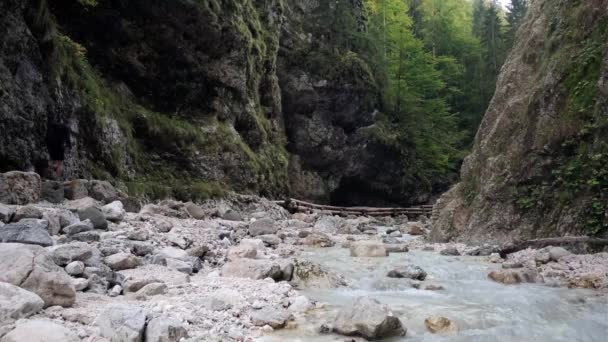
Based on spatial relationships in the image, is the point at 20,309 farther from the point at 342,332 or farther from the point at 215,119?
the point at 215,119

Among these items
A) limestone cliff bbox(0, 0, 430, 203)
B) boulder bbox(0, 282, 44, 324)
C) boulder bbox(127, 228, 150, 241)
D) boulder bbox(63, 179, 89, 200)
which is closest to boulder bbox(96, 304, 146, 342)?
boulder bbox(0, 282, 44, 324)

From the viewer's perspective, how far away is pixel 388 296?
16.8ft

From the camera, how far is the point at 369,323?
142 inches

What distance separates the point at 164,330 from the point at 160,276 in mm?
1908

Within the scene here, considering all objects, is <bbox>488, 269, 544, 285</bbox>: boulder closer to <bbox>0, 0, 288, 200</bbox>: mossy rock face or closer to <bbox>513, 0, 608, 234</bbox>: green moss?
<bbox>513, 0, 608, 234</bbox>: green moss

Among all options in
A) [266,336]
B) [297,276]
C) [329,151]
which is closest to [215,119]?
[329,151]

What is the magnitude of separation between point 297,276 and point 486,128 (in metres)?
8.54

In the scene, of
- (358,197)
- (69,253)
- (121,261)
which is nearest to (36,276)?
(69,253)

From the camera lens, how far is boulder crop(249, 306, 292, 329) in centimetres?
380

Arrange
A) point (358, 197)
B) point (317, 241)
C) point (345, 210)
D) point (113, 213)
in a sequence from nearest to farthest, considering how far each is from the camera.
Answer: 1. point (113, 213)
2. point (317, 241)
3. point (345, 210)
4. point (358, 197)

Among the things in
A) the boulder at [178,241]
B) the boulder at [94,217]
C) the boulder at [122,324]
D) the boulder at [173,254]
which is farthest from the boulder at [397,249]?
the boulder at [122,324]

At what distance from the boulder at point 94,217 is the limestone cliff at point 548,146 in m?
7.48

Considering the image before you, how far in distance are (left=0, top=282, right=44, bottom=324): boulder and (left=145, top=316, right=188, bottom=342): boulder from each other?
2.70ft

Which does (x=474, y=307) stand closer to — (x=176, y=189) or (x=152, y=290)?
(x=152, y=290)
